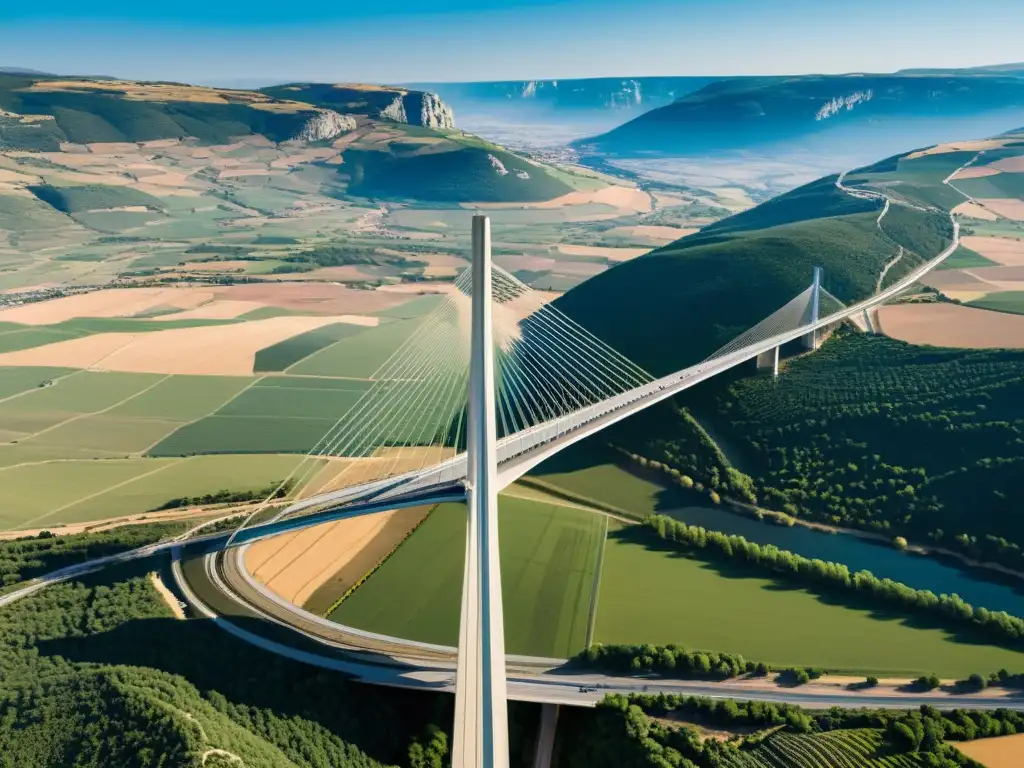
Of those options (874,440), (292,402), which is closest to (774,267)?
(874,440)

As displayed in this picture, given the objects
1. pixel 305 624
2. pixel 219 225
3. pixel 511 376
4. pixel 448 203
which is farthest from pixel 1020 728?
pixel 448 203

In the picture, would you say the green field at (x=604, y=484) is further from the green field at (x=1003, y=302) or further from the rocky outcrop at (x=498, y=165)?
the rocky outcrop at (x=498, y=165)

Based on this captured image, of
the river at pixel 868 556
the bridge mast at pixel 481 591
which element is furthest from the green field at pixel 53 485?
the river at pixel 868 556

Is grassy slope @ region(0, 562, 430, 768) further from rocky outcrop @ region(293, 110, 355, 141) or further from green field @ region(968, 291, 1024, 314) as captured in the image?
rocky outcrop @ region(293, 110, 355, 141)

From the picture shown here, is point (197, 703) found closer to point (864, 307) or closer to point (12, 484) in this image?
point (12, 484)

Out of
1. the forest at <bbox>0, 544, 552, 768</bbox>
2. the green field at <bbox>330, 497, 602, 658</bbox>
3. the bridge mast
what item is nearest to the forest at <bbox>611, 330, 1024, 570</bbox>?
the green field at <bbox>330, 497, 602, 658</bbox>

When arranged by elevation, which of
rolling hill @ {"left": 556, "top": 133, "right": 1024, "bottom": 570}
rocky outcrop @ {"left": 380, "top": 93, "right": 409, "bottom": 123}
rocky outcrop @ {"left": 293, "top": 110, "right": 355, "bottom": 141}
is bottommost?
rolling hill @ {"left": 556, "top": 133, "right": 1024, "bottom": 570}
